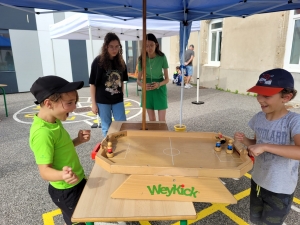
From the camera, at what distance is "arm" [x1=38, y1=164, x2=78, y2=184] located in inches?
45.8

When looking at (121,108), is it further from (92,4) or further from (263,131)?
(263,131)

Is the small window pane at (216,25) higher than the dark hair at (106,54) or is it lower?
higher

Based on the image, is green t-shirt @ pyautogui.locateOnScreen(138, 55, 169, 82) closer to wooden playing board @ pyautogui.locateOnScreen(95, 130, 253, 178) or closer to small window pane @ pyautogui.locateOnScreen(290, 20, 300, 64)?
wooden playing board @ pyautogui.locateOnScreen(95, 130, 253, 178)

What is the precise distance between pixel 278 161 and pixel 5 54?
1063cm

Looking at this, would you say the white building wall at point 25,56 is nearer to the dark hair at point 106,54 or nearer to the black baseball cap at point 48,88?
the dark hair at point 106,54

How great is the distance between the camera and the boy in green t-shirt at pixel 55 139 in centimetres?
126

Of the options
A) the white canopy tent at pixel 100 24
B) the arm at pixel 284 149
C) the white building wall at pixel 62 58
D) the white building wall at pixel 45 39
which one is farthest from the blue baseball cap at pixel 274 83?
the white building wall at pixel 62 58

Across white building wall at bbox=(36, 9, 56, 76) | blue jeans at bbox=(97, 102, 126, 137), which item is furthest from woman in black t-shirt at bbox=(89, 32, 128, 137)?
white building wall at bbox=(36, 9, 56, 76)

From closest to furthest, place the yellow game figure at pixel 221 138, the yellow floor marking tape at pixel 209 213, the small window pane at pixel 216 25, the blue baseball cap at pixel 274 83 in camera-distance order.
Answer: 1. the blue baseball cap at pixel 274 83
2. the yellow game figure at pixel 221 138
3. the yellow floor marking tape at pixel 209 213
4. the small window pane at pixel 216 25

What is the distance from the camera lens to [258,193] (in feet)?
5.29

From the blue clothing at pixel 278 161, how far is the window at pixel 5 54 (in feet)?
33.9

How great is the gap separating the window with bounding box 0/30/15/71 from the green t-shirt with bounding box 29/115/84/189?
952 centimetres

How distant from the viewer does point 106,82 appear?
2770 millimetres

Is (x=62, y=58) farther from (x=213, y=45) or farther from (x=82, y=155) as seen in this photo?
(x=82, y=155)
